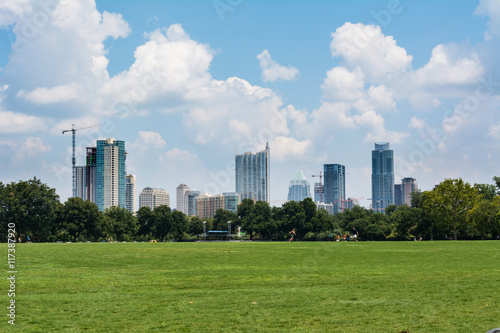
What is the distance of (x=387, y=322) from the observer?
9.68 m

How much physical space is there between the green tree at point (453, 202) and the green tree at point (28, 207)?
211 feet

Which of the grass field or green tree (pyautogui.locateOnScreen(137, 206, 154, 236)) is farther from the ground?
the grass field

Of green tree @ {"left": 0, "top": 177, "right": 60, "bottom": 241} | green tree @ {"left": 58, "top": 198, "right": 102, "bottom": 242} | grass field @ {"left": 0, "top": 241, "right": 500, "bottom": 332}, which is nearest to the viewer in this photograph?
grass field @ {"left": 0, "top": 241, "right": 500, "bottom": 332}

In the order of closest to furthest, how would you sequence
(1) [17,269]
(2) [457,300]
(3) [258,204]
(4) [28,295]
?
(2) [457,300]
(4) [28,295]
(1) [17,269]
(3) [258,204]

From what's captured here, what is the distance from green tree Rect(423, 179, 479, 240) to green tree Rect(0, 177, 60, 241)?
64.3 m

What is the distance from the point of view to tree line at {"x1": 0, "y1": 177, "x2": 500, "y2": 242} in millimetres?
81000

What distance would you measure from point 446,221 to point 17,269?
73.4 meters

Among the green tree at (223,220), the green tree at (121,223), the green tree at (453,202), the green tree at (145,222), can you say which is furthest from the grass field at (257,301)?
the green tree at (223,220)

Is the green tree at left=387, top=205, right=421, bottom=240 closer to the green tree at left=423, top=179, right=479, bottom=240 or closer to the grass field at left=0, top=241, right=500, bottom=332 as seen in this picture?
the green tree at left=423, top=179, right=479, bottom=240

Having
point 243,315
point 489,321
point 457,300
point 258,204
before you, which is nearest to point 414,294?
point 457,300

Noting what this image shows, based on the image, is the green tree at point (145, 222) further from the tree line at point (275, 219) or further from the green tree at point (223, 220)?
the green tree at point (223, 220)

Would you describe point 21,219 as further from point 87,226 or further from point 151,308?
point 151,308

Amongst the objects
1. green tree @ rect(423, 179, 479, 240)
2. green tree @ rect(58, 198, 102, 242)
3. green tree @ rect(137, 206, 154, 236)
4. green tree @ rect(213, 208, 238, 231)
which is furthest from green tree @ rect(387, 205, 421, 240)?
green tree @ rect(213, 208, 238, 231)

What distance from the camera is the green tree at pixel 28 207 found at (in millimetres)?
86188
